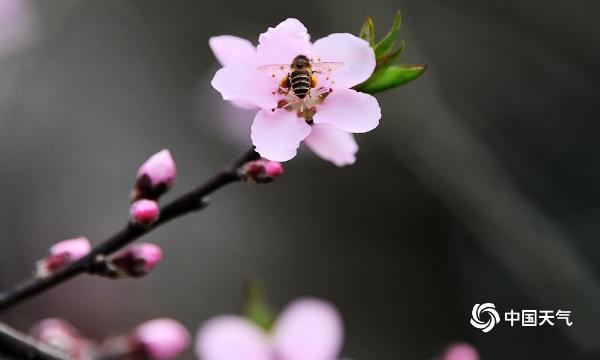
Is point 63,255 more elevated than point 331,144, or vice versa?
point 331,144

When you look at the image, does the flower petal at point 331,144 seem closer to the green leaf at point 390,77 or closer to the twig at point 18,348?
the green leaf at point 390,77

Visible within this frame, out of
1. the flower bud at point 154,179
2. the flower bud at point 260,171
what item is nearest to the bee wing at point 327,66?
the flower bud at point 260,171

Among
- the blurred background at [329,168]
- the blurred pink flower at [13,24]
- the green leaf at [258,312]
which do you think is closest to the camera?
the green leaf at [258,312]

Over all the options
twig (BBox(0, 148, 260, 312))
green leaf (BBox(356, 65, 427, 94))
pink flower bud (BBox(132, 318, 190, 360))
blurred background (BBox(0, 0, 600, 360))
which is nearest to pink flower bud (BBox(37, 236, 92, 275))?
twig (BBox(0, 148, 260, 312))

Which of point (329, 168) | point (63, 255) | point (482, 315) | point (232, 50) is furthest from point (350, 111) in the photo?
point (329, 168)

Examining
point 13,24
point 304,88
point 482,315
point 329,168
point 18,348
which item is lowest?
point 18,348

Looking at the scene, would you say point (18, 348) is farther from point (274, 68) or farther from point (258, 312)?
point (274, 68)

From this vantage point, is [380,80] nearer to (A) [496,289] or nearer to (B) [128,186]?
(A) [496,289]
